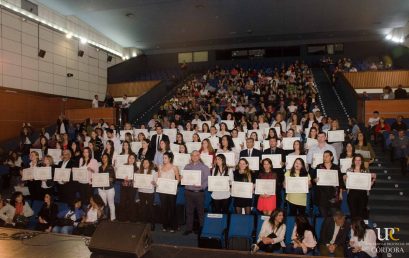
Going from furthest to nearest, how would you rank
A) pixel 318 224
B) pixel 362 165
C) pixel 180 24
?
pixel 180 24 → pixel 362 165 → pixel 318 224

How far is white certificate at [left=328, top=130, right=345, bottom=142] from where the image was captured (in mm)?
8922

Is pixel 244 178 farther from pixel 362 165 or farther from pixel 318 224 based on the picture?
pixel 362 165

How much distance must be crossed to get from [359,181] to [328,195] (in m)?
0.65

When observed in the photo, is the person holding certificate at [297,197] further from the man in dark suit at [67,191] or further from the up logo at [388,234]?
the man in dark suit at [67,191]

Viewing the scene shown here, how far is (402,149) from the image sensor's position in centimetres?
915

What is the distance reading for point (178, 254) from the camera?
349cm

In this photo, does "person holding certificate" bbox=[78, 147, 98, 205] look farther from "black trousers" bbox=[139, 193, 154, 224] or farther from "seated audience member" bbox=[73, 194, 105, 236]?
"black trousers" bbox=[139, 193, 154, 224]

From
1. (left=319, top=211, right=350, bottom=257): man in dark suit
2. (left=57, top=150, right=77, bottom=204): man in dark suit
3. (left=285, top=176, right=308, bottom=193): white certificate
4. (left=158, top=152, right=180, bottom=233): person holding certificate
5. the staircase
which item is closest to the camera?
(left=319, top=211, right=350, bottom=257): man in dark suit

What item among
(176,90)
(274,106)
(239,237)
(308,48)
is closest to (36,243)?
(239,237)

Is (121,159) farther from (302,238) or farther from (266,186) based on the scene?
(302,238)

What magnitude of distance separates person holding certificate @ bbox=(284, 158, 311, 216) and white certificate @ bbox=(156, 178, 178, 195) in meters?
2.22

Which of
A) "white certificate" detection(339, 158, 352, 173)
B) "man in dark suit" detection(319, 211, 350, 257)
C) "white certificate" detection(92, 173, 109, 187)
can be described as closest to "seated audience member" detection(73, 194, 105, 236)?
"white certificate" detection(92, 173, 109, 187)

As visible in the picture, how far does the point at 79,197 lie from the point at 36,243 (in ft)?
14.6

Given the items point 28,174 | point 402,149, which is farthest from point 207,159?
point 402,149
